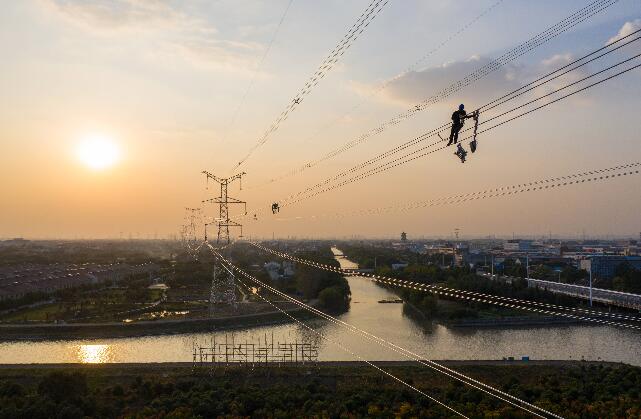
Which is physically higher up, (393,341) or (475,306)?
(475,306)

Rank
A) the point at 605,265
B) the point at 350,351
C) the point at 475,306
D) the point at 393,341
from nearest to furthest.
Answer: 1. the point at 350,351
2. the point at 393,341
3. the point at 475,306
4. the point at 605,265

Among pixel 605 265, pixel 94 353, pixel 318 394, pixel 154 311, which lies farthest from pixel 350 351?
pixel 605 265

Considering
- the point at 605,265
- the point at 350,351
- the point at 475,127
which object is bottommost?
the point at 350,351

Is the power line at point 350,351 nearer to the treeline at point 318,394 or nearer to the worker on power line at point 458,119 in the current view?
the treeline at point 318,394

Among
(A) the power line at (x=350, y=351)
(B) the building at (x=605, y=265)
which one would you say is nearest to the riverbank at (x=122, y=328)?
(A) the power line at (x=350, y=351)

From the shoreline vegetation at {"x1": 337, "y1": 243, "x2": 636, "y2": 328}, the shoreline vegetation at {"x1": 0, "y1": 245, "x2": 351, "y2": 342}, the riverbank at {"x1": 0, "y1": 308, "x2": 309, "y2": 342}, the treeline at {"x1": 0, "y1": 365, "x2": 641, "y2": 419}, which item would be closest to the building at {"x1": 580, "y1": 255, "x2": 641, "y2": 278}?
the shoreline vegetation at {"x1": 337, "y1": 243, "x2": 636, "y2": 328}

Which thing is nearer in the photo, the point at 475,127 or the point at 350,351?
the point at 475,127

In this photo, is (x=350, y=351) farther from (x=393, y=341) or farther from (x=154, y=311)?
(x=154, y=311)
